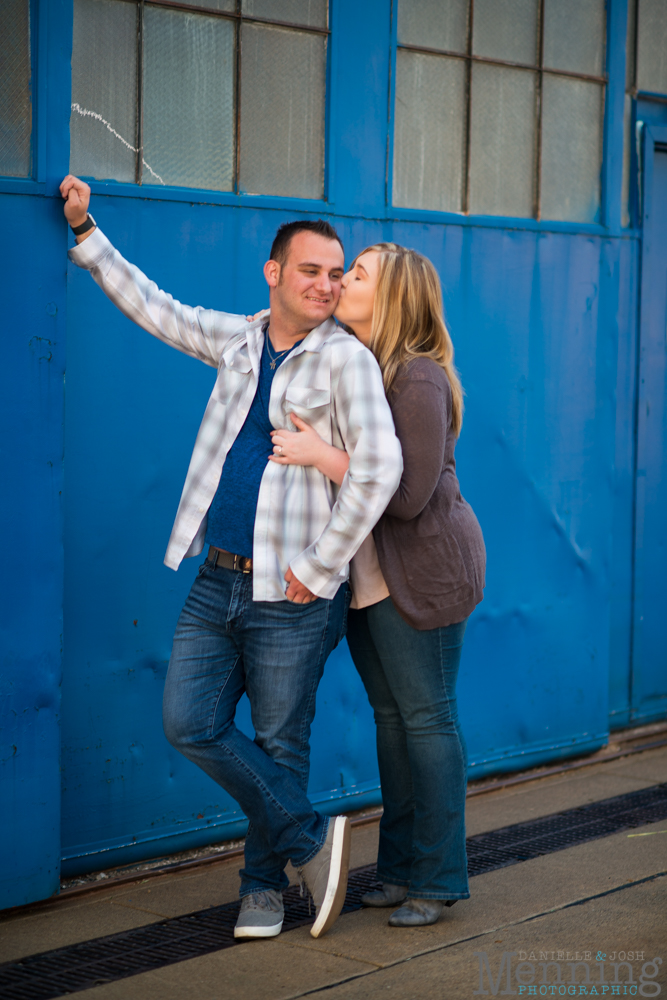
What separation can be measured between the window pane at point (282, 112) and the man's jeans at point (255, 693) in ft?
5.37

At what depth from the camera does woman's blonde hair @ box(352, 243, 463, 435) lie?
137 inches

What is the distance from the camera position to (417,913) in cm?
362

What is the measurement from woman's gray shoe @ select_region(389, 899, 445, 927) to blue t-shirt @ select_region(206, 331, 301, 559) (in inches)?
45.6

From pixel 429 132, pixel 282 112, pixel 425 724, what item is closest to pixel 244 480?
pixel 425 724

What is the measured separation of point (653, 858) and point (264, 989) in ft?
5.53

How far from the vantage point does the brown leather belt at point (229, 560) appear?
3.40 metres

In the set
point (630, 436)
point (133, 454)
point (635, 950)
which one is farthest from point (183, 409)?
point (630, 436)

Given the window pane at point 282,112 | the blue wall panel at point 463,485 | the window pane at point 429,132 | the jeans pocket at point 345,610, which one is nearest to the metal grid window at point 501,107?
the window pane at point 429,132

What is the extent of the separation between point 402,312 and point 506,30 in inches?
89.3

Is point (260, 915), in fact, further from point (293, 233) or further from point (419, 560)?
point (293, 233)

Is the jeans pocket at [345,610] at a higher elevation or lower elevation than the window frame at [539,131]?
lower

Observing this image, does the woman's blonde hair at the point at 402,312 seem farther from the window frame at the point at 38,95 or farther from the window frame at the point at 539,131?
the window frame at the point at 539,131

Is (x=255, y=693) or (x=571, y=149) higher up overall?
(x=571, y=149)

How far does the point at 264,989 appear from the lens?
3.17 meters
